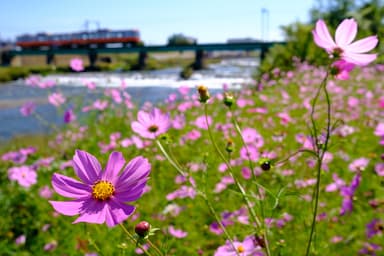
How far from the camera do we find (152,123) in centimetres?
78

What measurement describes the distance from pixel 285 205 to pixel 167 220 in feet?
1.46

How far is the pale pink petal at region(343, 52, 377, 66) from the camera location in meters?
0.48

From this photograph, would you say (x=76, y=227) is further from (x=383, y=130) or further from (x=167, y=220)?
(x=383, y=130)

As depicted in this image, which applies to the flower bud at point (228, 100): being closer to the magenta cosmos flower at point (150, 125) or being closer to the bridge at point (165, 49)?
the magenta cosmos flower at point (150, 125)

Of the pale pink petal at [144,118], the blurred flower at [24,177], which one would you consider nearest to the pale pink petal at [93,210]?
the pale pink petal at [144,118]

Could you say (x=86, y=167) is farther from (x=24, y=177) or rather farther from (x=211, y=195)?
(x=24, y=177)

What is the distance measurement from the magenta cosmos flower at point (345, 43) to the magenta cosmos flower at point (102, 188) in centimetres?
28

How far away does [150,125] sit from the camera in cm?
78

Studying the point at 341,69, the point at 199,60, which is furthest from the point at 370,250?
the point at 199,60

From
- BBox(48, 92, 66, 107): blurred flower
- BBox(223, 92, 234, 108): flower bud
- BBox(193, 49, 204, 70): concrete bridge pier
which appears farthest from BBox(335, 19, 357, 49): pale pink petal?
BBox(193, 49, 204, 70): concrete bridge pier

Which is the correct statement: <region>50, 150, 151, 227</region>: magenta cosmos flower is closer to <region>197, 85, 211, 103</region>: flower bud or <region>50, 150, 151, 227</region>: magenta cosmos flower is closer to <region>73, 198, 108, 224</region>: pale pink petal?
<region>73, 198, 108, 224</region>: pale pink petal

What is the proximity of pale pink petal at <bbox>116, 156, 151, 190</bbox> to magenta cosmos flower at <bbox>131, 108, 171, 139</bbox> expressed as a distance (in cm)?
34

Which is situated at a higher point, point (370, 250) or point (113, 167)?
point (113, 167)

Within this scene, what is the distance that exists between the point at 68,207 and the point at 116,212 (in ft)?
0.18
